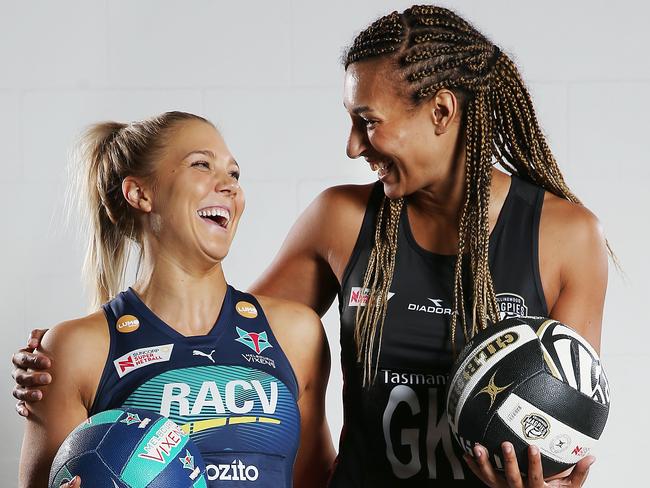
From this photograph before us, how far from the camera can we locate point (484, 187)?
1.80 metres

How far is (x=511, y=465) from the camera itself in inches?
58.7

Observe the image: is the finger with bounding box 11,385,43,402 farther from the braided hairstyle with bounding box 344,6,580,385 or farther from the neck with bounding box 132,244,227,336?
the braided hairstyle with bounding box 344,6,580,385

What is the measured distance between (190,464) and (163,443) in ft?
0.17

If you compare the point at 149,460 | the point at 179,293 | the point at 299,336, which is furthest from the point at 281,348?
the point at 149,460

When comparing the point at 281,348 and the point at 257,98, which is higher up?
the point at 257,98

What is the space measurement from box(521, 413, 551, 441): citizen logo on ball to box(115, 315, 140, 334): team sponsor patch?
659 mm

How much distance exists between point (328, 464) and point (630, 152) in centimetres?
151

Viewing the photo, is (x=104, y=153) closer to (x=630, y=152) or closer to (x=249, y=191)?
(x=249, y=191)

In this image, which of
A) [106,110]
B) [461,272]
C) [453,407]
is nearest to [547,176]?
[461,272]

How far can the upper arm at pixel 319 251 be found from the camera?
6.37 ft

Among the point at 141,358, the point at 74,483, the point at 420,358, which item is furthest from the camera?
the point at 420,358

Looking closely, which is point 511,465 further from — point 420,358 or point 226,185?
point 226,185

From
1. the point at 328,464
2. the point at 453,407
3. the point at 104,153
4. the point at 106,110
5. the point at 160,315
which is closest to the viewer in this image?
the point at 453,407

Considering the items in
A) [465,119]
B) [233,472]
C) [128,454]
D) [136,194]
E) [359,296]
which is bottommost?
[233,472]
